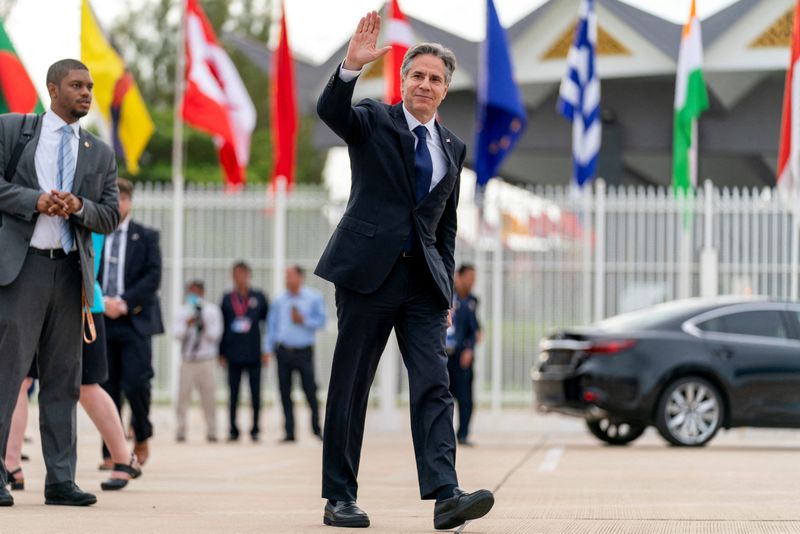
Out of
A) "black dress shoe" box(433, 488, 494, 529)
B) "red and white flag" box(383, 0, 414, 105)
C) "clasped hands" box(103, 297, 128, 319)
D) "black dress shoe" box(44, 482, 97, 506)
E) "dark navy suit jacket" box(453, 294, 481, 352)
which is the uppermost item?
"red and white flag" box(383, 0, 414, 105)

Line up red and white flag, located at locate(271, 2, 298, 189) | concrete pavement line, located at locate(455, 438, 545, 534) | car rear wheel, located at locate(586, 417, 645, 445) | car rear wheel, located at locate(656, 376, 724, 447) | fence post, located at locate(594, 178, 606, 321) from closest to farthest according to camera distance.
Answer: concrete pavement line, located at locate(455, 438, 545, 534) < car rear wheel, located at locate(656, 376, 724, 447) < car rear wheel, located at locate(586, 417, 645, 445) < fence post, located at locate(594, 178, 606, 321) < red and white flag, located at locate(271, 2, 298, 189)

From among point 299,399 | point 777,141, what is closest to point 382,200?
point 299,399

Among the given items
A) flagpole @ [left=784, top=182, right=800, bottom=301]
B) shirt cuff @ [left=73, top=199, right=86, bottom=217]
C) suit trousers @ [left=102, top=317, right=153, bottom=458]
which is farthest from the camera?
flagpole @ [left=784, top=182, right=800, bottom=301]

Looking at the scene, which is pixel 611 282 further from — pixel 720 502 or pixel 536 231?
pixel 720 502

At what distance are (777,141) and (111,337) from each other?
1814cm

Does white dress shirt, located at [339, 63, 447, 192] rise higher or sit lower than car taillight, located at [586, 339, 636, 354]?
higher

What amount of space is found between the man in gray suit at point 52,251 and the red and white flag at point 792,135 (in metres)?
12.3

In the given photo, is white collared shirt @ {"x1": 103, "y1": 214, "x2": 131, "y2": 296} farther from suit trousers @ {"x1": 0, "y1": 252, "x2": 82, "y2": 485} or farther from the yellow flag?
the yellow flag

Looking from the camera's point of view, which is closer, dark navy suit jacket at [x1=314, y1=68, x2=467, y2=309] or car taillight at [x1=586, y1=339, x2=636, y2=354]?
dark navy suit jacket at [x1=314, y1=68, x2=467, y2=309]

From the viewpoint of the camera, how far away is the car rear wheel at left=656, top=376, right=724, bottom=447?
51.4 feet

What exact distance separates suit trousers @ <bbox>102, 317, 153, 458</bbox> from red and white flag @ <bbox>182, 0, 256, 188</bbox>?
390 inches

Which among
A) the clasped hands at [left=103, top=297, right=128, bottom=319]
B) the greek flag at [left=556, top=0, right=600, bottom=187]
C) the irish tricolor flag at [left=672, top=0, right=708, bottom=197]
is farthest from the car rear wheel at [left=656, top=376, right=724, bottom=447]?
the clasped hands at [left=103, top=297, right=128, bottom=319]

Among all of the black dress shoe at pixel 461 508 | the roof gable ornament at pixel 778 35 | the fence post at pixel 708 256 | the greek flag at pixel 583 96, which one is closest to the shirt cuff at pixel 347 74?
the black dress shoe at pixel 461 508

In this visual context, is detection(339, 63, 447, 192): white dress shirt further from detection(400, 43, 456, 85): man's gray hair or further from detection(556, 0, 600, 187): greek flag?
detection(556, 0, 600, 187): greek flag
